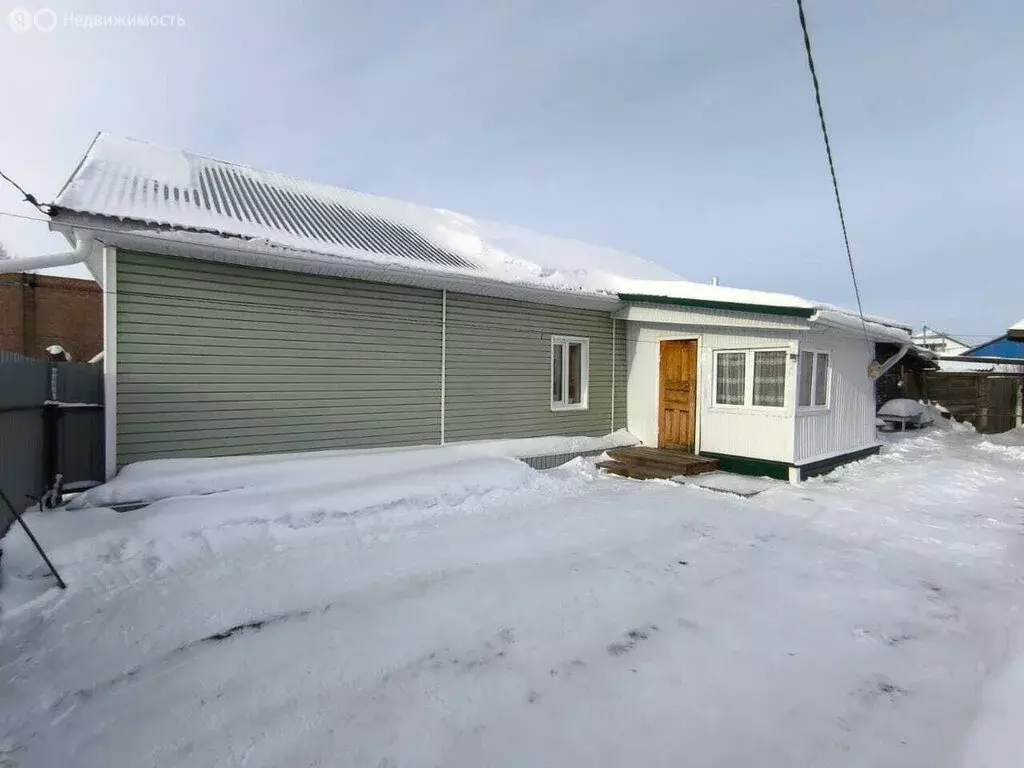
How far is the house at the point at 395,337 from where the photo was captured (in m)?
5.85

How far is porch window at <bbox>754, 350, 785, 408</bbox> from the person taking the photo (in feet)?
27.3

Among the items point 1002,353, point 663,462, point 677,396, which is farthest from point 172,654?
point 1002,353

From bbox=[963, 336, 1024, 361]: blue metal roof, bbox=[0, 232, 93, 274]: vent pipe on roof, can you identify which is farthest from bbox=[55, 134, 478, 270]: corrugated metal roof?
bbox=[963, 336, 1024, 361]: blue metal roof

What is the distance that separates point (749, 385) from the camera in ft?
28.5

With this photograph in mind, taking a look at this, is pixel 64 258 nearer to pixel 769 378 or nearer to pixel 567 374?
pixel 567 374

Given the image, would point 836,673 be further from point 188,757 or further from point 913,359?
point 913,359

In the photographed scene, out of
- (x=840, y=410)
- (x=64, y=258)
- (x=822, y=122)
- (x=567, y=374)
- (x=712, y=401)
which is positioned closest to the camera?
(x=822, y=122)

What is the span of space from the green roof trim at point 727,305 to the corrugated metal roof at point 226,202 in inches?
126

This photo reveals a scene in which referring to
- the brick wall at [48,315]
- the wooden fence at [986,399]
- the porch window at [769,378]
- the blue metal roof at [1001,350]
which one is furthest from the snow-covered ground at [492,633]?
the blue metal roof at [1001,350]

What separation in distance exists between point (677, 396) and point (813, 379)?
7.34ft

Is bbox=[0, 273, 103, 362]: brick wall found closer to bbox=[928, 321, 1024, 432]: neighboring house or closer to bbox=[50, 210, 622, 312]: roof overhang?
bbox=[50, 210, 622, 312]: roof overhang

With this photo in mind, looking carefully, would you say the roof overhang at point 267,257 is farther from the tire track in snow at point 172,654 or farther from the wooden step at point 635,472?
the tire track in snow at point 172,654

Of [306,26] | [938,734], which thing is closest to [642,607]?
[938,734]

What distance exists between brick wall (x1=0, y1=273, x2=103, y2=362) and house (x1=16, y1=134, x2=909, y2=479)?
7243mm
